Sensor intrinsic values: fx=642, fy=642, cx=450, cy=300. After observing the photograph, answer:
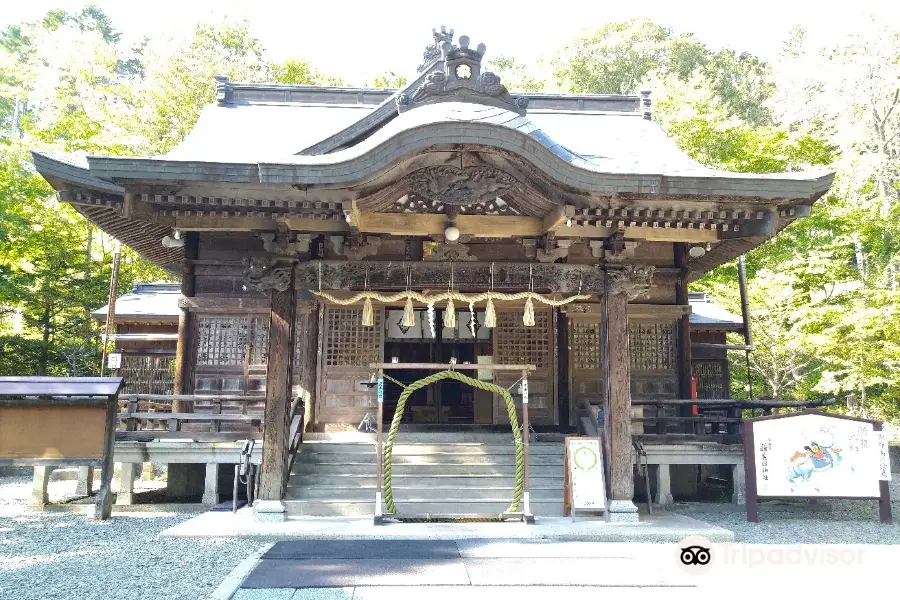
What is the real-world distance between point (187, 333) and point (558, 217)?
6.42 meters

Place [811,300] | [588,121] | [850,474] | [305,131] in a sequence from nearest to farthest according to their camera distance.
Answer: [850,474] → [305,131] → [588,121] → [811,300]

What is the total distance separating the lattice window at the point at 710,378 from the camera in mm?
14812

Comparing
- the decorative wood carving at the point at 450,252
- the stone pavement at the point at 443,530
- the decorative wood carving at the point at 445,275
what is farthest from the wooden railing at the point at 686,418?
the decorative wood carving at the point at 450,252

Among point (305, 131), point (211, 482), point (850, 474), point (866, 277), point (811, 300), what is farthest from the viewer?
point (866, 277)

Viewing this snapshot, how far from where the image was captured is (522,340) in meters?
11.0

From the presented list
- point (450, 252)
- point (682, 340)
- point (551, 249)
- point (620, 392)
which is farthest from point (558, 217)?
point (682, 340)

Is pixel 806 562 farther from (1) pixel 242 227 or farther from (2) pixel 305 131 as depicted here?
(2) pixel 305 131

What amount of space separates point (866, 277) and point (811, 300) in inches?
167

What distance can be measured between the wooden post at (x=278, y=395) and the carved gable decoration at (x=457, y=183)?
2.07m

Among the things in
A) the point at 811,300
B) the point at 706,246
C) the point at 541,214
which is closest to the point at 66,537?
the point at 541,214

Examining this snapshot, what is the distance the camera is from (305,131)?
12523 millimetres

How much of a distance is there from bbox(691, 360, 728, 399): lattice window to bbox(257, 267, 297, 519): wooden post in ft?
33.6

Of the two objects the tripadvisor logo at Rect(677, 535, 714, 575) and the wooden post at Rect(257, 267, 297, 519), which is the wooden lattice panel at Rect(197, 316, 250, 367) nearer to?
the wooden post at Rect(257, 267, 297, 519)

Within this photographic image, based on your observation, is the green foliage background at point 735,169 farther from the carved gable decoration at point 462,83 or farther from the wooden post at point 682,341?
the carved gable decoration at point 462,83
